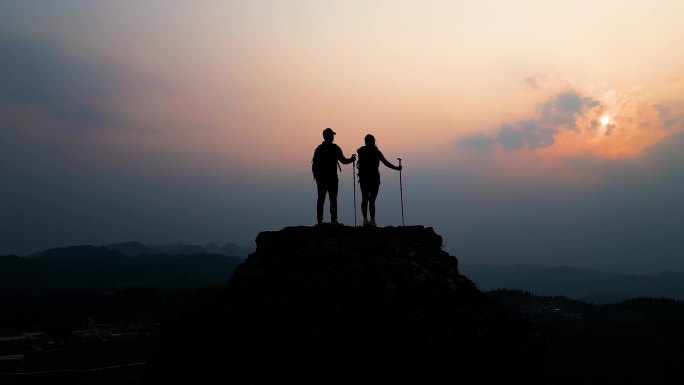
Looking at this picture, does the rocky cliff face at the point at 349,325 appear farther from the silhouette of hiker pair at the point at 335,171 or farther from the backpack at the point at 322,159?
the backpack at the point at 322,159

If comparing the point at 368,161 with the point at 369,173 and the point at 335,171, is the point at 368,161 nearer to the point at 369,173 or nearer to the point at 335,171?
the point at 369,173

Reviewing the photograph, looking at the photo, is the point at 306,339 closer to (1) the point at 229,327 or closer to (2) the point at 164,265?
(1) the point at 229,327

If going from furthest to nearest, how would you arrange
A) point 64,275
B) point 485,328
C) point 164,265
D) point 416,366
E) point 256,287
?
point 164,265
point 64,275
point 256,287
point 485,328
point 416,366

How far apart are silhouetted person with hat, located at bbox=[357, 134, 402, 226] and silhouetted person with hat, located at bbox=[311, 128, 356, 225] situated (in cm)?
54

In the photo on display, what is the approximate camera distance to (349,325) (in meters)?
13.9

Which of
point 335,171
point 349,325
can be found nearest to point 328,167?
point 335,171

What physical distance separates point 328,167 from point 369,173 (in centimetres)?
151

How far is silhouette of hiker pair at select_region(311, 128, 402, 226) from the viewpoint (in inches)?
688

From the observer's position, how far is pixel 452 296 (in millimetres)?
15195

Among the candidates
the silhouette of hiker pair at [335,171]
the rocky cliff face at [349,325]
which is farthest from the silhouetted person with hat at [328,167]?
the rocky cliff face at [349,325]

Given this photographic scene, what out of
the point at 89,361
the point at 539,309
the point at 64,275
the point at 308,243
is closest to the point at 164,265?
the point at 64,275

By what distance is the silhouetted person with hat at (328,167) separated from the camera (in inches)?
687

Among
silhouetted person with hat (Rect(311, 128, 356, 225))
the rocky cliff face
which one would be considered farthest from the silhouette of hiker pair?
the rocky cliff face

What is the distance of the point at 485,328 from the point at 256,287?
7.15 metres
